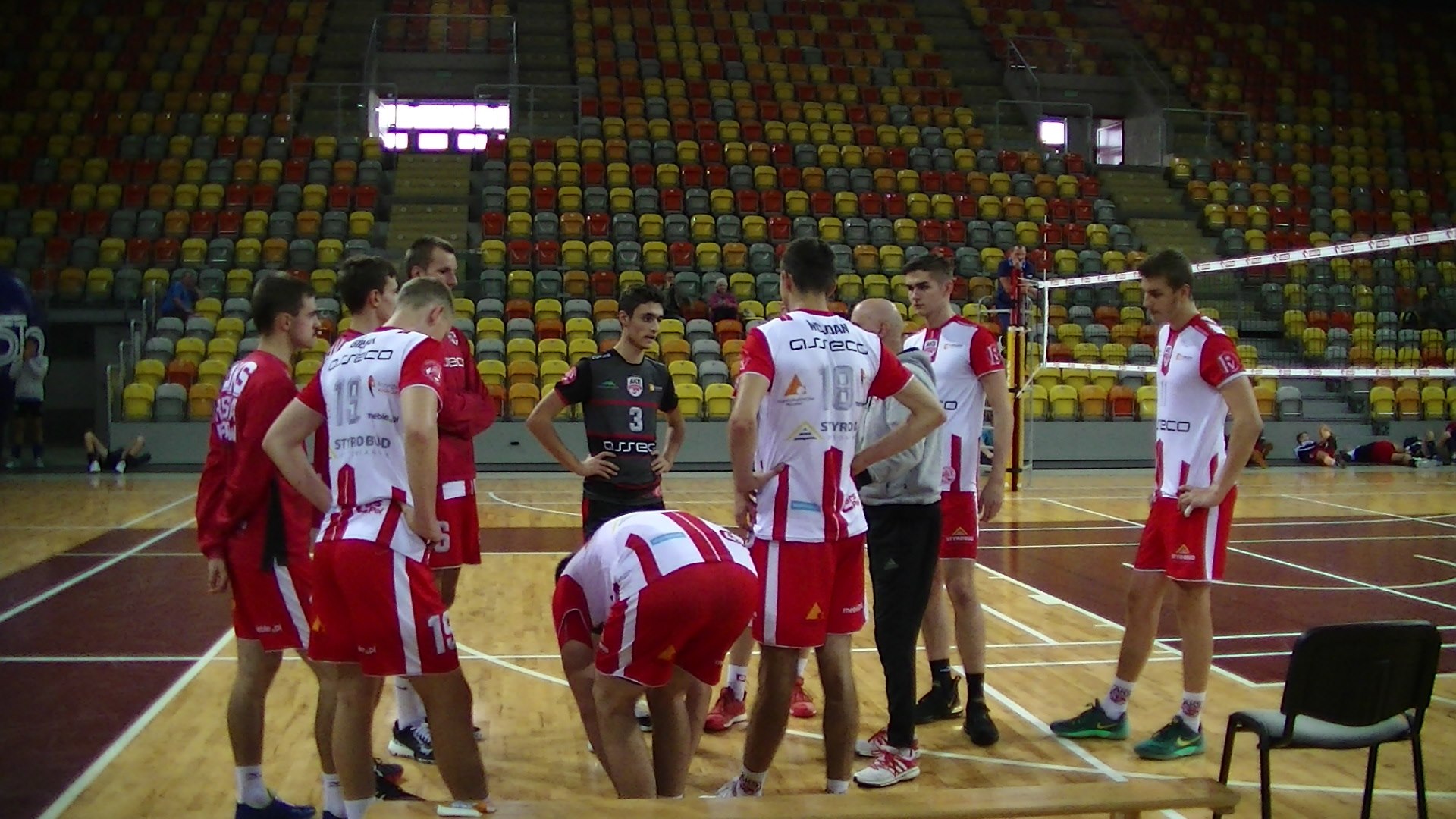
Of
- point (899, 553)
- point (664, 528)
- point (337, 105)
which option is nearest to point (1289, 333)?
point (899, 553)

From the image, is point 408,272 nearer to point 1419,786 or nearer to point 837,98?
point 1419,786

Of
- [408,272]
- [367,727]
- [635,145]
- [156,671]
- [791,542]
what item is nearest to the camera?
[367,727]

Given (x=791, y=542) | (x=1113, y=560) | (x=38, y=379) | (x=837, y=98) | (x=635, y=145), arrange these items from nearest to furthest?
(x=791, y=542) → (x=1113, y=560) → (x=38, y=379) → (x=635, y=145) → (x=837, y=98)

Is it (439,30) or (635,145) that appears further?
(439,30)

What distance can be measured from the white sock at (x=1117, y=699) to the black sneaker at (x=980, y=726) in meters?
0.47

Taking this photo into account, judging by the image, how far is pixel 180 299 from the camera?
17.4 meters

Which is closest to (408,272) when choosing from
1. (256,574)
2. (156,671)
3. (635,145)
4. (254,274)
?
(256,574)

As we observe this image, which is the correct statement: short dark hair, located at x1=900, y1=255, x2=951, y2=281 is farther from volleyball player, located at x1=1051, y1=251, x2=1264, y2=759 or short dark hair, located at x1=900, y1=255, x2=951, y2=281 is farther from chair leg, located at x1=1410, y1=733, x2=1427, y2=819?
chair leg, located at x1=1410, y1=733, x2=1427, y2=819

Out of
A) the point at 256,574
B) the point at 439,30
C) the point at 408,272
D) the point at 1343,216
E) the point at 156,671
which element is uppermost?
the point at 439,30

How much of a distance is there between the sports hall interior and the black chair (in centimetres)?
59

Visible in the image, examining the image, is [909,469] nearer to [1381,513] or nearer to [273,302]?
[273,302]

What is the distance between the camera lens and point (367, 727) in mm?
3498

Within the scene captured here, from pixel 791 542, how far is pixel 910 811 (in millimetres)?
1085

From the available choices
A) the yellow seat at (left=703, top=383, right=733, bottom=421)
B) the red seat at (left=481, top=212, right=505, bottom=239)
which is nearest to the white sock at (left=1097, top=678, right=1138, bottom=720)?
the yellow seat at (left=703, top=383, right=733, bottom=421)
